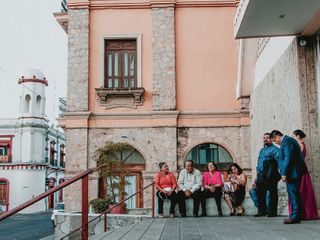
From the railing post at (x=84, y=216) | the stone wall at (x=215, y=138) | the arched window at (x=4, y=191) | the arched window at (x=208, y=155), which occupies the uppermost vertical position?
the stone wall at (x=215, y=138)

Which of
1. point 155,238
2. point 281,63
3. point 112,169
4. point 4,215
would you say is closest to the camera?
point 4,215

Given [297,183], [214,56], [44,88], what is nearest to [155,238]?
[297,183]

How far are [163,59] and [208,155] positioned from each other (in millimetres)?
3737

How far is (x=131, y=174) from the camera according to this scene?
Answer: 59.5ft

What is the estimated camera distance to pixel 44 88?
49625mm

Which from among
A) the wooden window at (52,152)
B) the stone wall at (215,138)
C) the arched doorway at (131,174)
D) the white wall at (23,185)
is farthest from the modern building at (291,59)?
the wooden window at (52,152)

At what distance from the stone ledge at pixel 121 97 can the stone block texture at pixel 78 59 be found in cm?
63

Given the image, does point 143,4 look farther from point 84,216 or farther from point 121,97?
point 84,216

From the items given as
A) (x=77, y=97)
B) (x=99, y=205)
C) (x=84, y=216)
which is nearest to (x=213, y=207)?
(x=99, y=205)

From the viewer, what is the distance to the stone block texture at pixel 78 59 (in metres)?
18.3

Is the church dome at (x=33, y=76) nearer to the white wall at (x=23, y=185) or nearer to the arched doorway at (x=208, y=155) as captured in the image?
the white wall at (x=23, y=185)

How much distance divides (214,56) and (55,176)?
3659 cm

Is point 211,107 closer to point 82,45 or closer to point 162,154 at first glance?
point 162,154

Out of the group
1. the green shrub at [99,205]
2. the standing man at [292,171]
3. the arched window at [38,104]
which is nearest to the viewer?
the standing man at [292,171]
